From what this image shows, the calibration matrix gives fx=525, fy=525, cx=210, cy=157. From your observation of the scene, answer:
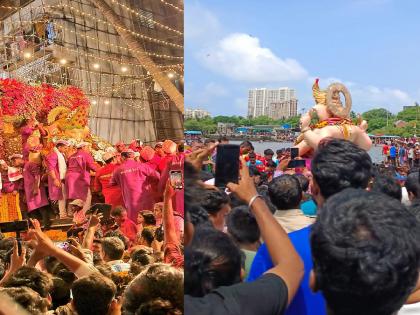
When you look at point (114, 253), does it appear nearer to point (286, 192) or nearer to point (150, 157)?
point (150, 157)

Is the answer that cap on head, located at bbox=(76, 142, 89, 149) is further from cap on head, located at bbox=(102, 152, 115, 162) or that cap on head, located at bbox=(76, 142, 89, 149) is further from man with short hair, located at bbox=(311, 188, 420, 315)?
man with short hair, located at bbox=(311, 188, 420, 315)

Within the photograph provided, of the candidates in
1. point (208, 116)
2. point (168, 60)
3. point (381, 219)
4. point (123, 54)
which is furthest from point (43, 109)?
point (381, 219)

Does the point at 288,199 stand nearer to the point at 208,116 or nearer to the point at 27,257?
the point at 208,116

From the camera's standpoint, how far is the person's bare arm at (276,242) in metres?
1.13

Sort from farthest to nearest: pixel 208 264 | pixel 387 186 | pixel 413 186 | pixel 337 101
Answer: pixel 413 186 → pixel 387 186 → pixel 337 101 → pixel 208 264

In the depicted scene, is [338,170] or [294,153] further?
[294,153]

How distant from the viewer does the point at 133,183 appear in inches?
62.4

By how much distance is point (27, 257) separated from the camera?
1.64m

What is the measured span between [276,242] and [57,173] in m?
0.82

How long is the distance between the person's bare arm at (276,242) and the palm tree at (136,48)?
0.36 m

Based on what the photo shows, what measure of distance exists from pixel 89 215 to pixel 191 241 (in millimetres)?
623

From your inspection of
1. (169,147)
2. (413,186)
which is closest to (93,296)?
(169,147)

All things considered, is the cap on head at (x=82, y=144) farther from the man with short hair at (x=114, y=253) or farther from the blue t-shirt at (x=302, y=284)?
the blue t-shirt at (x=302, y=284)

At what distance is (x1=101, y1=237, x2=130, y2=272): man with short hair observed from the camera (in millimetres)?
1601
